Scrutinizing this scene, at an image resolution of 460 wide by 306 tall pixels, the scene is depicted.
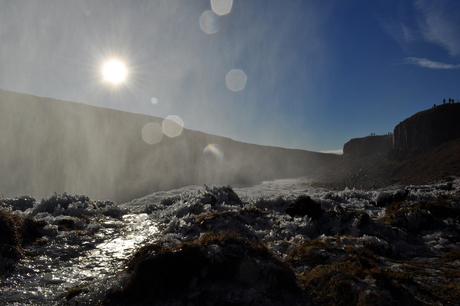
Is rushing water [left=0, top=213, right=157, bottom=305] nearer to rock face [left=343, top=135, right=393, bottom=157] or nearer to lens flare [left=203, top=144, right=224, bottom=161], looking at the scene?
lens flare [left=203, top=144, right=224, bottom=161]

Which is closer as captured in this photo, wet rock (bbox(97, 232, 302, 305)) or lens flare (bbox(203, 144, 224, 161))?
wet rock (bbox(97, 232, 302, 305))

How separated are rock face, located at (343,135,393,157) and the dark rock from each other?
57717mm

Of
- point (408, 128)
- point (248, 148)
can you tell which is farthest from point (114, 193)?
point (408, 128)

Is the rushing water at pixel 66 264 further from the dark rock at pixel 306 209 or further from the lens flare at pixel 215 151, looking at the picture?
the lens flare at pixel 215 151

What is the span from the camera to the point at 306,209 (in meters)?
10.6

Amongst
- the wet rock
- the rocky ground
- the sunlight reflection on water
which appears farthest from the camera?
the sunlight reflection on water

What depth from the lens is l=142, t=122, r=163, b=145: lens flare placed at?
5047 cm

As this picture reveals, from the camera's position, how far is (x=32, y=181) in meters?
30.7

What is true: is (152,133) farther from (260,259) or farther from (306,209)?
(260,259)

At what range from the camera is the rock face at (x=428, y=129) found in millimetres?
37438

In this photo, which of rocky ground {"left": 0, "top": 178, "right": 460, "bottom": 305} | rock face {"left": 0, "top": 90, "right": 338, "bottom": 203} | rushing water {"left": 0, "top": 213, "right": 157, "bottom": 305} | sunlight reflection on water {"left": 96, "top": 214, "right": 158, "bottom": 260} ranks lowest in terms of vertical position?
sunlight reflection on water {"left": 96, "top": 214, "right": 158, "bottom": 260}

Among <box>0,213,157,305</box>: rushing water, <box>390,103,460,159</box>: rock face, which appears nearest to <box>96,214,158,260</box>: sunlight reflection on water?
<box>0,213,157,305</box>: rushing water

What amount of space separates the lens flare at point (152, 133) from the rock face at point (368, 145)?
52.9m

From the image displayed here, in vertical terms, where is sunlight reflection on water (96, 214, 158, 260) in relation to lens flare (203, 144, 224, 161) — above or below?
below
